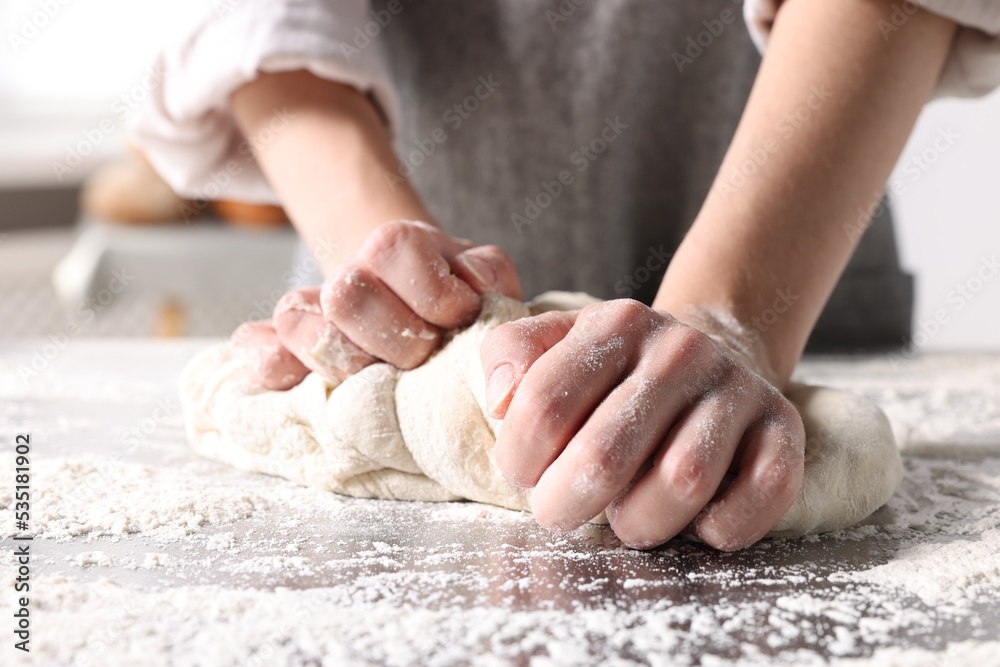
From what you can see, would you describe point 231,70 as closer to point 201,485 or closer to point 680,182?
point 201,485

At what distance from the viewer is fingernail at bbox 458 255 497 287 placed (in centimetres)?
72

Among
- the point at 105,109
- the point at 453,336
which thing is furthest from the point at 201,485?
the point at 105,109

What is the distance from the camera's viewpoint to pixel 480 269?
0.73 meters

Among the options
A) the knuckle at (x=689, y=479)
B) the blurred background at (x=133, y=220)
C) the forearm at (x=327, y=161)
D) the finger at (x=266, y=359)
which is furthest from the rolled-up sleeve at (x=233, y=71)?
the blurred background at (x=133, y=220)

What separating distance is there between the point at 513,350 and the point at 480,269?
168 mm

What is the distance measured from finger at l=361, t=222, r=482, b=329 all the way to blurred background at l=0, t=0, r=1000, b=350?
124 cm

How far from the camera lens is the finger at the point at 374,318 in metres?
0.67

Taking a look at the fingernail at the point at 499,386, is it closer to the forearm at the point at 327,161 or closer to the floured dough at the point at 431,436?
the floured dough at the point at 431,436

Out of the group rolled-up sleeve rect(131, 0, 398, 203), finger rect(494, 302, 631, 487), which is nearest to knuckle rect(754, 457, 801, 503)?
finger rect(494, 302, 631, 487)

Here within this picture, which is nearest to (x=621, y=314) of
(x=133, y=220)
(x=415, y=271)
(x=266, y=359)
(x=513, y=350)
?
(x=513, y=350)

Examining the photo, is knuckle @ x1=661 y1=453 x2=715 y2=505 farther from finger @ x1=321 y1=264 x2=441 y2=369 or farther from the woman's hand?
finger @ x1=321 y1=264 x2=441 y2=369

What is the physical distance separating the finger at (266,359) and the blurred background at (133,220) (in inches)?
51.4

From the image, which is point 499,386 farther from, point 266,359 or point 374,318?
point 266,359

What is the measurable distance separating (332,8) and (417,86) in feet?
1.16
